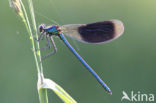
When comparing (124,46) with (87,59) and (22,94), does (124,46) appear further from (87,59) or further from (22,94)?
(22,94)

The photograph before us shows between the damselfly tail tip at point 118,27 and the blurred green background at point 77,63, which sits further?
the blurred green background at point 77,63

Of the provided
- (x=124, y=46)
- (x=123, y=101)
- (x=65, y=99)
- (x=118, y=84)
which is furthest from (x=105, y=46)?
(x=65, y=99)

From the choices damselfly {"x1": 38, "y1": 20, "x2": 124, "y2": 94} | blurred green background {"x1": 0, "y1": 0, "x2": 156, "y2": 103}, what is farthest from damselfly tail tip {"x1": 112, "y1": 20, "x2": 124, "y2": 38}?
blurred green background {"x1": 0, "y1": 0, "x2": 156, "y2": 103}

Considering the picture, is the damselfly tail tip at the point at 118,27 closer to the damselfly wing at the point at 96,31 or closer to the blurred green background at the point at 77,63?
the damselfly wing at the point at 96,31

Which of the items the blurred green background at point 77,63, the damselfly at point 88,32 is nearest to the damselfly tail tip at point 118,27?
the damselfly at point 88,32

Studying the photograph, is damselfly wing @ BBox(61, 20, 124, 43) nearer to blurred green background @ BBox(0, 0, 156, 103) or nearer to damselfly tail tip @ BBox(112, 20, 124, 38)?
damselfly tail tip @ BBox(112, 20, 124, 38)
